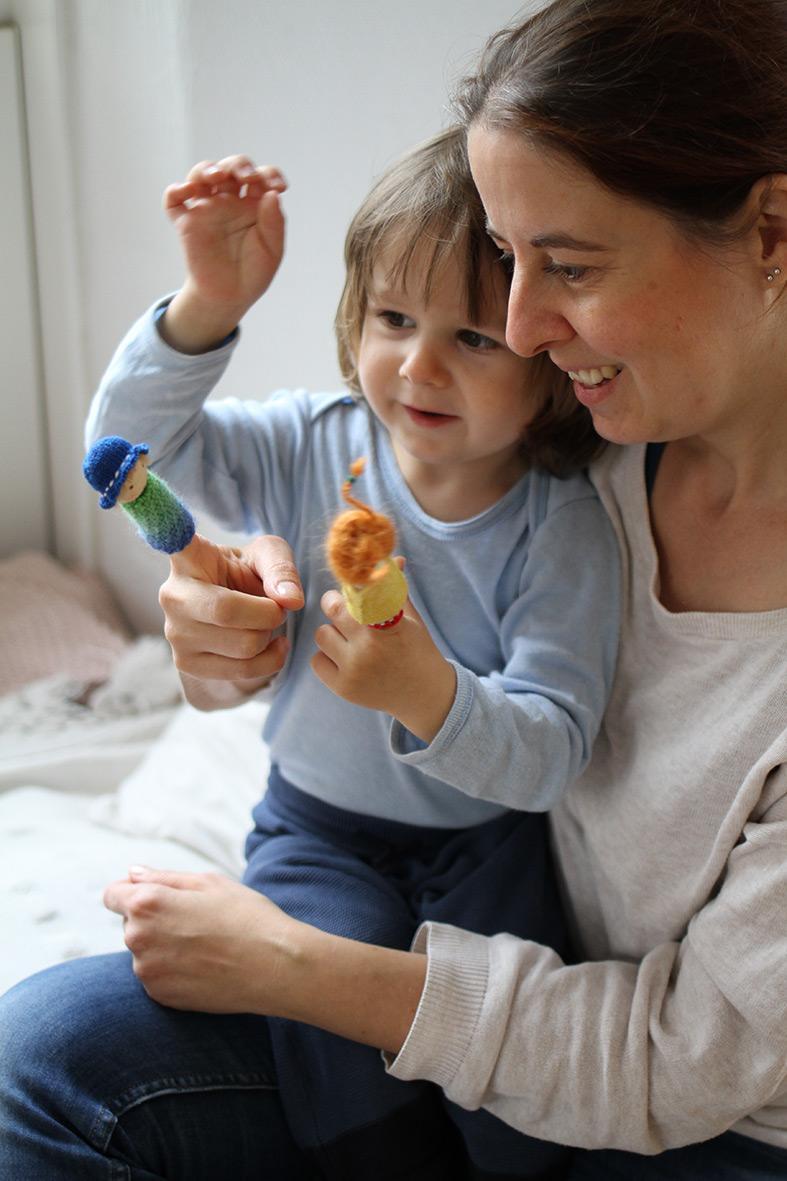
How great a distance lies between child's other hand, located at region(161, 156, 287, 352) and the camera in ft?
3.46

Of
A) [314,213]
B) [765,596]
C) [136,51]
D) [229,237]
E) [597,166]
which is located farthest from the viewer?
[136,51]

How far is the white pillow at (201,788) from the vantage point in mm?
1452

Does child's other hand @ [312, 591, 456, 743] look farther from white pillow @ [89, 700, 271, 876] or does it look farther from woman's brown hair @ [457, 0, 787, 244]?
white pillow @ [89, 700, 271, 876]

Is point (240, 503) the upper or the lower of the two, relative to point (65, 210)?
lower

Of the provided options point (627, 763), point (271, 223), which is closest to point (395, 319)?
point (271, 223)

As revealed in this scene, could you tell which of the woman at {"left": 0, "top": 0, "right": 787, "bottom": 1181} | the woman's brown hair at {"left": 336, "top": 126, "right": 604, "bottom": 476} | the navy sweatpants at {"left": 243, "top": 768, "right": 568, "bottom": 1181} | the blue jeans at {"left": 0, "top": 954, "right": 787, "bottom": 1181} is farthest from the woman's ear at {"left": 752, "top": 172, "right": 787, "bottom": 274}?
the blue jeans at {"left": 0, "top": 954, "right": 787, "bottom": 1181}

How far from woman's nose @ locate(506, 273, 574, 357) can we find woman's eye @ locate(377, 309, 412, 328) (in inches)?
6.0

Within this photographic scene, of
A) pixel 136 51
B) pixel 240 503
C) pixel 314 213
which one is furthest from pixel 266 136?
pixel 240 503

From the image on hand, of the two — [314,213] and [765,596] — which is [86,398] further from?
[765,596]

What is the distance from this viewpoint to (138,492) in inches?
32.6

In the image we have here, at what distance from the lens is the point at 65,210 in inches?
77.6

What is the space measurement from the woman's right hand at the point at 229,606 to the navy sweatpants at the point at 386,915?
0.80ft

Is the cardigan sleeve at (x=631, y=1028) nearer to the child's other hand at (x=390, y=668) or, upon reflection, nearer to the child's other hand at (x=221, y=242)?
the child's other hand at (x=390, y=668)

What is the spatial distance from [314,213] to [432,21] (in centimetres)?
32
